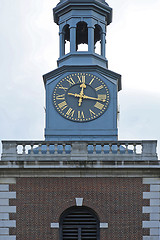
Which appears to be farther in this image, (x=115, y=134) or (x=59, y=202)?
(x=115, y=134)

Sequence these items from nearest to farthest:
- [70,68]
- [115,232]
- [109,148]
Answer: [115,232], [109,148], [70,68]

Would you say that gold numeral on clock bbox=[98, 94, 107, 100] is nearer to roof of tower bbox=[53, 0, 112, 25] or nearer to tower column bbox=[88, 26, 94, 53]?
tower column bbox=[88, 26, 94, 53]

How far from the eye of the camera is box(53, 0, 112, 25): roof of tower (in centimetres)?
3497

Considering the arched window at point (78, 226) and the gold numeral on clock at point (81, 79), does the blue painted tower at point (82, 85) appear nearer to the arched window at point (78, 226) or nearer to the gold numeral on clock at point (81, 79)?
the gold numeral on clock at point (81, 79)

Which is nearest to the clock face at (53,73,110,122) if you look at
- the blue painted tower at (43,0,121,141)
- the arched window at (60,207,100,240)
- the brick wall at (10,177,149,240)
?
the blue painted tower at (43,0,121,141)

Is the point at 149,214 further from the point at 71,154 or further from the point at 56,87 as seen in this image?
the point at 56,87

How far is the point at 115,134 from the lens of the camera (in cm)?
3284

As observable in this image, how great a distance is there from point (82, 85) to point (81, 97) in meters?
0.52

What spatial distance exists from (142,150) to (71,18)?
295 inches

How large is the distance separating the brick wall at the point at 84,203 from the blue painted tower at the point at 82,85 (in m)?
3.41

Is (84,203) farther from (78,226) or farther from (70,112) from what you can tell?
(70,112)

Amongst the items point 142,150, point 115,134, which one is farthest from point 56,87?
point 142,150

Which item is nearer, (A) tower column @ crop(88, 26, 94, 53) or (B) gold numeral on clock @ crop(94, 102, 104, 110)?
(B) gold numeral on clock @ crop(94, 102, 104, 110)

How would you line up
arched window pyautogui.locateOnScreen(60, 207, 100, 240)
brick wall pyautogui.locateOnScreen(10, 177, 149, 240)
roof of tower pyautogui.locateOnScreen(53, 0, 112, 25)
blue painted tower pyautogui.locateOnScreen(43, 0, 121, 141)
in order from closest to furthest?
brick wall pyautogui.locateOnScreen(10, 177, 149, 240) → arched window pyautogui.locateOnScreen(60, 207, 100, 240) → blue painted tower pyautogui.locateOnScreen(43, 0, 121, 141) → roof of tower pyautogui.locateOnScreen(53, 0, 112, 25)
